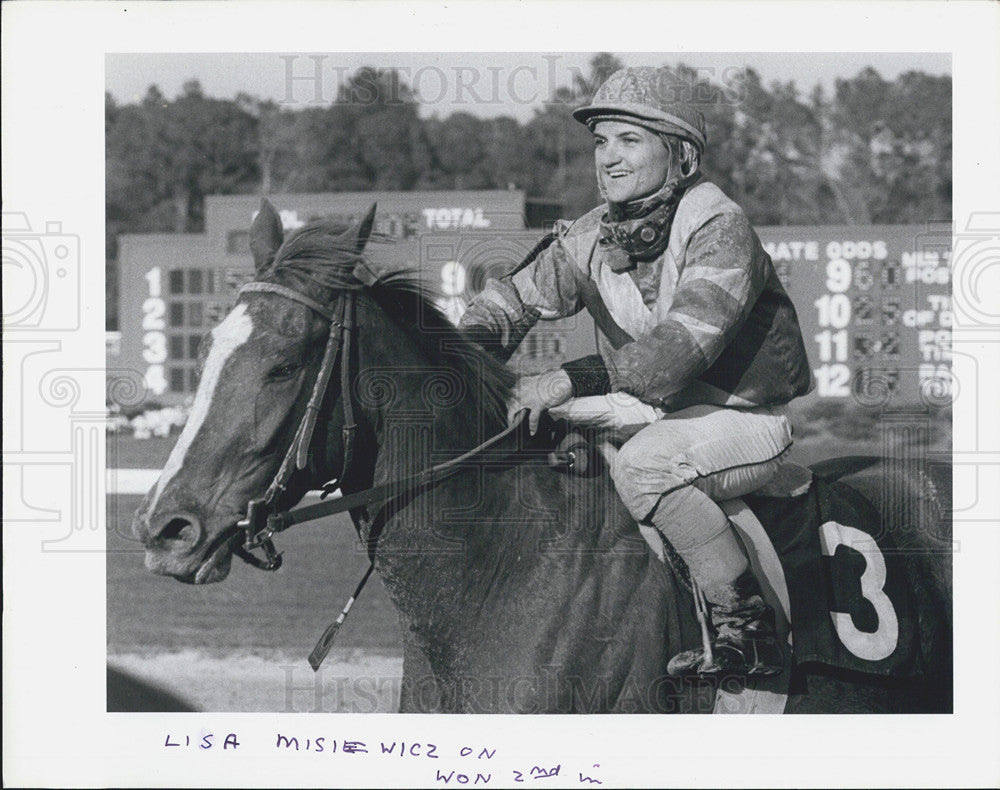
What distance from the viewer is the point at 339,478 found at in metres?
2.94

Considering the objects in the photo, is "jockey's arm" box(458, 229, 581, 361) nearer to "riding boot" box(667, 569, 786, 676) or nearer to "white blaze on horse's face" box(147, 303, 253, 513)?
"white blaze on horse's face" box(147, 303, 253, 513)

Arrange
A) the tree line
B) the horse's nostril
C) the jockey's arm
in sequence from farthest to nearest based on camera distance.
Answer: the tree line
the jockey's arm
the horse's nostril

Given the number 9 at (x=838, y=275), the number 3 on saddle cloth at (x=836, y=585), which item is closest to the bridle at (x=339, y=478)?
the number 3 on saddle cloth at (x=836, y=585)

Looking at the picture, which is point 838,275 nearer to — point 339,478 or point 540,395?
point 540,395

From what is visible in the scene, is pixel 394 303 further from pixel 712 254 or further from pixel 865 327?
pixel 865 327

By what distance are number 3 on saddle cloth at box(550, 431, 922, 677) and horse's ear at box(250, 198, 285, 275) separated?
93 centimetres

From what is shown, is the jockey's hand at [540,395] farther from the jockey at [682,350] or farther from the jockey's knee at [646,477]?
the jockey's knee at [646,477]

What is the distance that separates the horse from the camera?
2828mm

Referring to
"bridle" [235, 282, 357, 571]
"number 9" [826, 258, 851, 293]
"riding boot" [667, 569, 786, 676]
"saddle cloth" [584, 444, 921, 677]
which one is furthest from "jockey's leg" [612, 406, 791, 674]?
"number 9" [826, 258, 851, 293]

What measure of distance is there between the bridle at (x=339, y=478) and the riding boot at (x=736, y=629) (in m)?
0.69

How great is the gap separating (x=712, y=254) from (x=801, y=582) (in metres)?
0.93

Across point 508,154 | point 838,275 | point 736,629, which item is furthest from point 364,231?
point 838,275

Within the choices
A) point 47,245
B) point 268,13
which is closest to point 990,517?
point 268,13

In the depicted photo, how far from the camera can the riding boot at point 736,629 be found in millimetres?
2895
